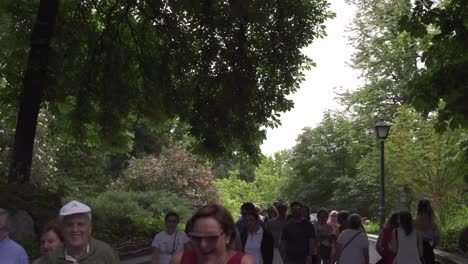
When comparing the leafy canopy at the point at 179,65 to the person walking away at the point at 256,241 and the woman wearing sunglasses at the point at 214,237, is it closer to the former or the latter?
the person walking away at the point at 256,241

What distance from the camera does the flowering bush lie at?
46.8 m

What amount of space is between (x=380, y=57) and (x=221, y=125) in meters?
29.8

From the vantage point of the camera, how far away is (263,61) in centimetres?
2302

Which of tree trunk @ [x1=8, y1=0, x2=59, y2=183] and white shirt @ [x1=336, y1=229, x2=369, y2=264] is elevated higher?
tree trunk @ [x1=8, y1=0, x2=59, y2=183]

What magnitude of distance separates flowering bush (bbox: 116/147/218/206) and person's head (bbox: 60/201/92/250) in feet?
133

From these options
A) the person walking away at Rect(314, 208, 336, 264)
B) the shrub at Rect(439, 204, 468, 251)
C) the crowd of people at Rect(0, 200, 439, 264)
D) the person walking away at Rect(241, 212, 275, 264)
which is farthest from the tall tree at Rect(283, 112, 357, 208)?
the person walking away at Rect(241, 212, 275, 264)

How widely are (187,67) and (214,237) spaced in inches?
748

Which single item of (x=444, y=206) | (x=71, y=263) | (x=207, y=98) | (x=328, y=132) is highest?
(x=328, y=132)

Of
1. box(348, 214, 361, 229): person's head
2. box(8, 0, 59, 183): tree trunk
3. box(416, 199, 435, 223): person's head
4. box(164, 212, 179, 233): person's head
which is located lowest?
box(164, 212, 179, 233): person's head

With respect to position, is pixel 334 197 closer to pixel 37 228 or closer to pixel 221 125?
pixel 221 125

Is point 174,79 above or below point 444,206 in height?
above

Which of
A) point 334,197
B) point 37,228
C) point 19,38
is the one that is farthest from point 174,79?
point 334,197

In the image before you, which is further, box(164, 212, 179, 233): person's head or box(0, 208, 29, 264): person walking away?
box(164, 212, 179, 233): person's head

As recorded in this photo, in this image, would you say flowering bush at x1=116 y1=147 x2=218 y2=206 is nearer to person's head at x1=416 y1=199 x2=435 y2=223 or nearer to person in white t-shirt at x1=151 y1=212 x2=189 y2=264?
person's head at x1=416 y1=199 x2=435 y2=223
